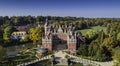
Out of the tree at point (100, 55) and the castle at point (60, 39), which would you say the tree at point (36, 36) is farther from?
the tree at point (100, 55)

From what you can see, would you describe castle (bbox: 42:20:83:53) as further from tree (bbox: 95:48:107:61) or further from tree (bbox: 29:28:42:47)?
tree (bbox: 95:48:107:61)

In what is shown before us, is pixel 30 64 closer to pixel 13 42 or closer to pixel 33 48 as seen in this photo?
pixel 33 48

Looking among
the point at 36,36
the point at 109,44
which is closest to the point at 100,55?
the point at 109,44

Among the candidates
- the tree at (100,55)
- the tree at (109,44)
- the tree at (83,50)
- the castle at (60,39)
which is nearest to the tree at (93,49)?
the tree at (83,50)

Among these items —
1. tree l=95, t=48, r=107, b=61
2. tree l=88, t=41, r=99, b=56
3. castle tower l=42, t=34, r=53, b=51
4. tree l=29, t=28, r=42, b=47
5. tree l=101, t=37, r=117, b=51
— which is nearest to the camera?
tree l=95, t=48, r=107, b=61

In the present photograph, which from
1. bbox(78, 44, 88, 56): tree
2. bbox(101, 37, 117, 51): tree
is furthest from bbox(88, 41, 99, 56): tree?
bbox(101, 37, 117, 51): tree

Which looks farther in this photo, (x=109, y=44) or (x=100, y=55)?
(x=109, y=44)

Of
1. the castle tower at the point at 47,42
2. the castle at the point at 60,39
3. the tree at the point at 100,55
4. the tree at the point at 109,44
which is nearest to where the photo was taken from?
the tree at the point at 100,55

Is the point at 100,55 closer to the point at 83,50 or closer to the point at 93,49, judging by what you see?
the point at 93,49
